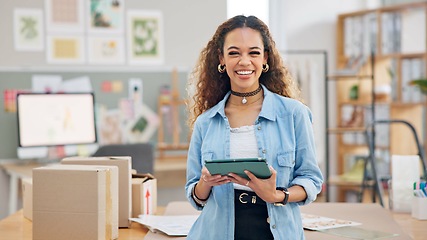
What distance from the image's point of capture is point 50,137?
4656mm

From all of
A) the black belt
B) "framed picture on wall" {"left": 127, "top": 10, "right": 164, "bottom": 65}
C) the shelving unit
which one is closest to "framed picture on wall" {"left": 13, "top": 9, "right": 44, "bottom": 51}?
"framed picture on wall" {"left": 127, "top": 10, "right": 164, "bottom": 65}

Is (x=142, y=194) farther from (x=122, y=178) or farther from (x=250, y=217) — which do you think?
(x=250, y=217)

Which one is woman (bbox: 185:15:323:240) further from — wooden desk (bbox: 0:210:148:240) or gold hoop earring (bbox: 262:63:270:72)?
wooden desk (bbox: 0:210:148:240)

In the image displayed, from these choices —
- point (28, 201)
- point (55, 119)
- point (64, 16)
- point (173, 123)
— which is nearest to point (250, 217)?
point (28, 201)

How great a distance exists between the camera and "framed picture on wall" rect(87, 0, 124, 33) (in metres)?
4.96

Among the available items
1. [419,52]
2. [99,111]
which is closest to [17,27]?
[99,111]

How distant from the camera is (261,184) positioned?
5.67 feet

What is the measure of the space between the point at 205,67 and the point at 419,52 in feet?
15.8

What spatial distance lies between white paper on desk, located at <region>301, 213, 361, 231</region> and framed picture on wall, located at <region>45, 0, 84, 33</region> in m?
2.94

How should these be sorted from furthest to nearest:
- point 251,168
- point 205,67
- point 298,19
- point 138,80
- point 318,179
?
1. point 298,19
2. point 138,80
3. point 205,67
4. point 318,179
5. point 251,168

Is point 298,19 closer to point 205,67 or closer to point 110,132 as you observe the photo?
point 110,132

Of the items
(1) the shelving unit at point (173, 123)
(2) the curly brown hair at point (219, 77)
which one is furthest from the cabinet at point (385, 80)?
(2) the curly brown hair at point (219, 77)

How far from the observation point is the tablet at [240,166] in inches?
65.0

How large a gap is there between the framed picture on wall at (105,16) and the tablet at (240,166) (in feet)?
11.4
